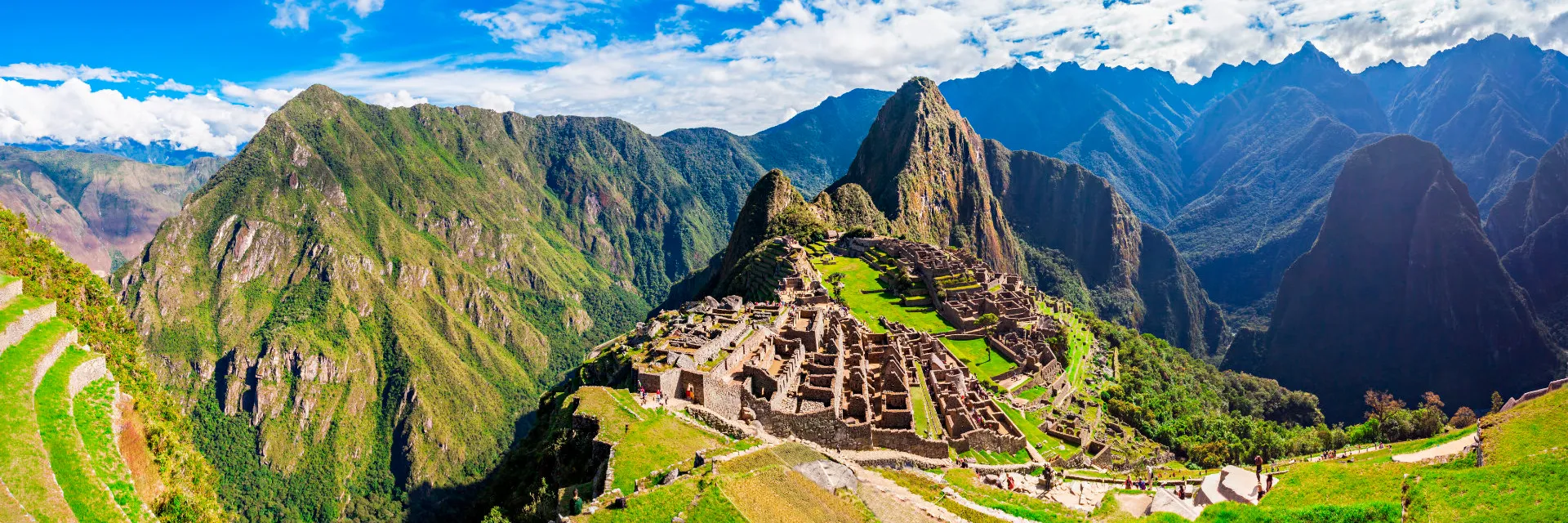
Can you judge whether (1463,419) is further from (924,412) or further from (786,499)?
(786,499)

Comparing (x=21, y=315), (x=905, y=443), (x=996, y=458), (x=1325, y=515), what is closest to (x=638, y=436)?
(x=905, y=443)

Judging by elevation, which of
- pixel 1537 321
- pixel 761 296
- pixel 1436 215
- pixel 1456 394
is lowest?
pixel 1456 394

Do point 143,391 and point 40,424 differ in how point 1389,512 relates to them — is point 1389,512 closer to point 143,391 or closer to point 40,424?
point 40,424

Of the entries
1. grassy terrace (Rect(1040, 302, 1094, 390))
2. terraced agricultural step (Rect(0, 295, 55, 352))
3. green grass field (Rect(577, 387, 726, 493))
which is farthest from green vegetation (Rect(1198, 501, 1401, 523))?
grassy terrace (Rect(1040, 302, 1094, 390))

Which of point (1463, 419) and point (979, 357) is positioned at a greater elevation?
point (1463, 419)

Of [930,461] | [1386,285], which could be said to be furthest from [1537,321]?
[930,461]

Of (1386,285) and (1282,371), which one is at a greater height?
(1386,285)

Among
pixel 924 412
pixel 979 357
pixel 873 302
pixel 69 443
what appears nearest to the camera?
pixel 69 443
